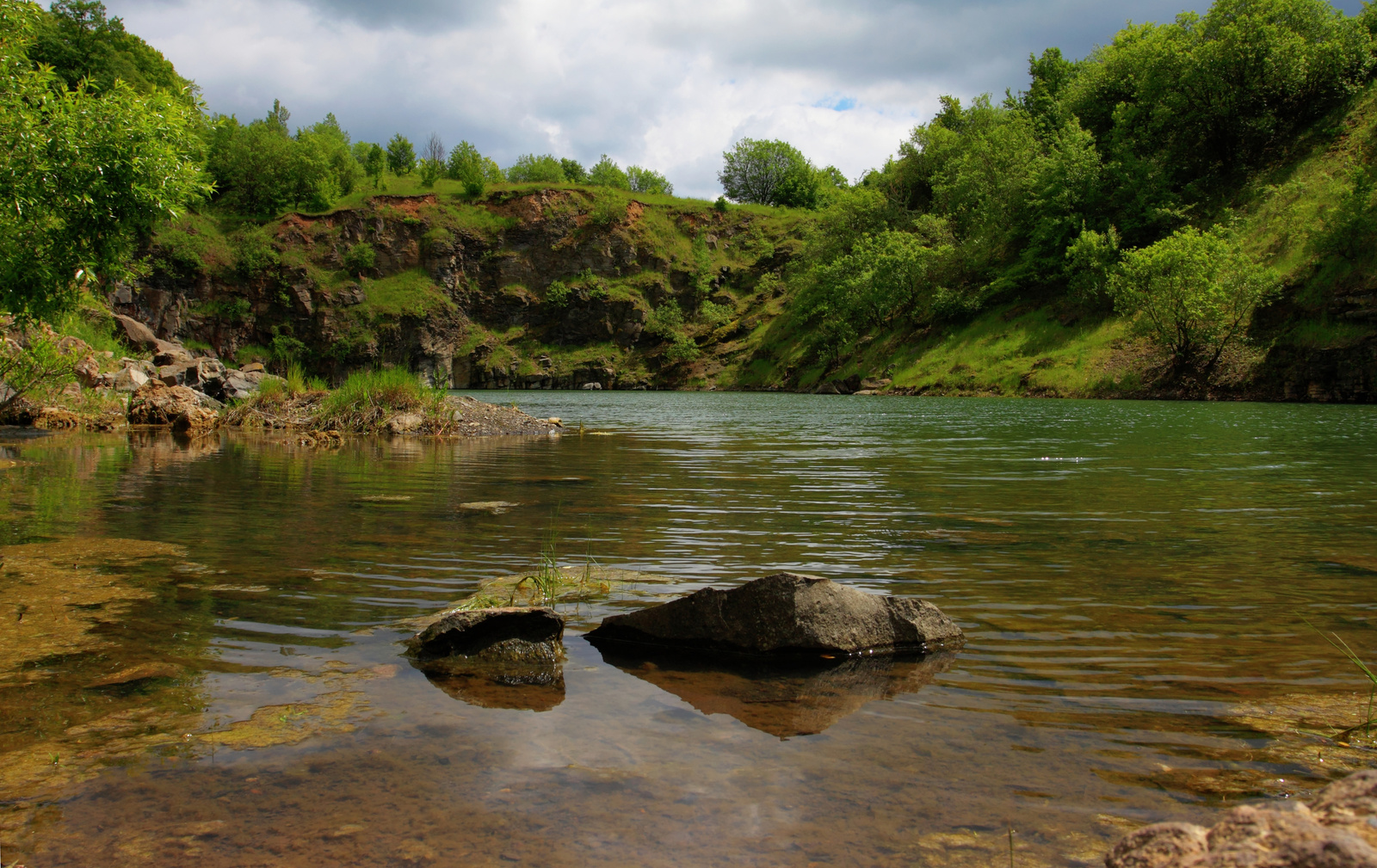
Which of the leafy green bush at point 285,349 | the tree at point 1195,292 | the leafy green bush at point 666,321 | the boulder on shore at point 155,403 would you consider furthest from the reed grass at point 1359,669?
the leafy green bush at point 285,349

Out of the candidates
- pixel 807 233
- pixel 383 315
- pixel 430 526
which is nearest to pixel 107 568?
pixel 430 526

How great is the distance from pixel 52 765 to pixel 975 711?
4.35 meters

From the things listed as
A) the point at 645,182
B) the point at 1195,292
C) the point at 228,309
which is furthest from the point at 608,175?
the point at 1195,292

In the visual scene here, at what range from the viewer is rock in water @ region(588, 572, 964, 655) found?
5133 mm

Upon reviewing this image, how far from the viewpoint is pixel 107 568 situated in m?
7.03

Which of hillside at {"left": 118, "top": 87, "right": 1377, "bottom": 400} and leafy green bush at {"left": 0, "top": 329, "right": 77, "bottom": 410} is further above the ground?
hillside at {"left": 118, "top": 87, "right": 1377, "bottom": 400}

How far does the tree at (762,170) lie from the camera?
149250 mm

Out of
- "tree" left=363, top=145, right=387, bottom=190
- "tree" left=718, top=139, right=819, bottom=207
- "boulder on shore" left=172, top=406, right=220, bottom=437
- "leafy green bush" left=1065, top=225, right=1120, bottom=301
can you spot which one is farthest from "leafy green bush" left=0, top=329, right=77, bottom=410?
"tree" left=718, top=139, right=819, bottom=207

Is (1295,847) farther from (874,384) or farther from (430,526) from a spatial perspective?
(874,384)

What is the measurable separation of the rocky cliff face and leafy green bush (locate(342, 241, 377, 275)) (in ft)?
0.59

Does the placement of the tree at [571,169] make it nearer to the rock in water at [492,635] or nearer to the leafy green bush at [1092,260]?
the leafy green bush at [1092,260]

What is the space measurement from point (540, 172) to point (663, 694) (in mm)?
154776

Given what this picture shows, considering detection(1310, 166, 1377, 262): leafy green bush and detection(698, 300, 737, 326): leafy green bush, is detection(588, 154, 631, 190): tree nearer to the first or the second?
detection(698, 300, 737, 326): leafy green bush

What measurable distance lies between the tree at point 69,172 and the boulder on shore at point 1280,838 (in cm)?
1207
